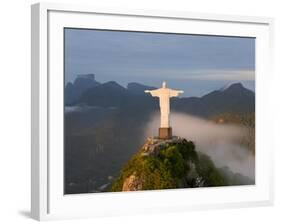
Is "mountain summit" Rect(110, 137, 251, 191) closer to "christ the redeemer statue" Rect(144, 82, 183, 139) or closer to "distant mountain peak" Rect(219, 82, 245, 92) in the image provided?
"christ the redeemer statue" Rect(144, 82, 183, 139)

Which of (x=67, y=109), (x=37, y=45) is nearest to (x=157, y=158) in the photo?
(x=67, y=109)

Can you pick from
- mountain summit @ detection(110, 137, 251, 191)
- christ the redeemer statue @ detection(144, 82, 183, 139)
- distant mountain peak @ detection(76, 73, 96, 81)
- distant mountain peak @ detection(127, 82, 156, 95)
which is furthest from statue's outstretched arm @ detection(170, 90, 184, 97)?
distant mountain peak @ detection(76, 73, 96, 81)

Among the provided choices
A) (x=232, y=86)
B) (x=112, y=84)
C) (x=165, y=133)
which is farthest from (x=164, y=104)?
(x=232, y=86)

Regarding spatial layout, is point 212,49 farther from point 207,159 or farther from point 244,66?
point 207,159

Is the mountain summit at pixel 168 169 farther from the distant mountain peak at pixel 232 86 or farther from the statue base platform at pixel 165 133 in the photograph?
the distant mountain peak at pixel 232 86

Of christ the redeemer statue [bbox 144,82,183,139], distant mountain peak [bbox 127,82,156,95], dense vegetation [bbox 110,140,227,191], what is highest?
distant mountain peak [bbox 127,82,156,95]

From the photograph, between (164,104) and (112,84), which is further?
(164,104)

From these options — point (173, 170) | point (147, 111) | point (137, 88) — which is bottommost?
point (173, 170)

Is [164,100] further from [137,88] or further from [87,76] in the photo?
[87,76]

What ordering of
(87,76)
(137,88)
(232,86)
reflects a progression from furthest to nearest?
(232,86), (137,88), (87,76)
